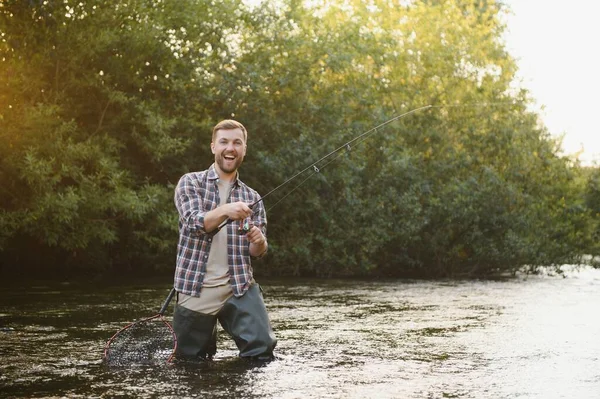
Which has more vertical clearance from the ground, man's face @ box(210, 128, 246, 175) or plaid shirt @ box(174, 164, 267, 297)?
man's face @ box(210, 128, 246, 175)

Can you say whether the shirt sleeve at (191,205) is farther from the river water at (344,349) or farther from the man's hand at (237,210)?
the river water at (344,349)

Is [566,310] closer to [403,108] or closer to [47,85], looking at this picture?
[47,85]

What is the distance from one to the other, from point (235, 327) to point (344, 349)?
1600 mm

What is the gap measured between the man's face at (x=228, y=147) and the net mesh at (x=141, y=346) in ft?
4.18

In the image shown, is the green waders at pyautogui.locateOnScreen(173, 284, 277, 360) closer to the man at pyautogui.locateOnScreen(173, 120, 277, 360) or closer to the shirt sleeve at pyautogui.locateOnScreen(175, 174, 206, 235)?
the man at pyautogui.locateOnScreen(173, 120, 277, 360)

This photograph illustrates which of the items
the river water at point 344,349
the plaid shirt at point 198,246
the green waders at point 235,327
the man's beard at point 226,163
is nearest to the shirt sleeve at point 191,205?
the plaid shirt at point 198,246

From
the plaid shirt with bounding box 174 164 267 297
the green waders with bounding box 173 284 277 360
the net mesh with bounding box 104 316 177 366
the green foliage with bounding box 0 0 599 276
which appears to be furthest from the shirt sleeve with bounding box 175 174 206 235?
the green foliage with bounding box 0 0 599 276

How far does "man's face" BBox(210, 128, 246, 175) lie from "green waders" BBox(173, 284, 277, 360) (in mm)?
933

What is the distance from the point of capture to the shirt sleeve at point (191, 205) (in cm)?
730

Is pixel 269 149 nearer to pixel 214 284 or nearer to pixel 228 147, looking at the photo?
pixel 228 147

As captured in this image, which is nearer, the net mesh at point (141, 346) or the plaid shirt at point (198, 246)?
the plaid shirt at point (198, 246)

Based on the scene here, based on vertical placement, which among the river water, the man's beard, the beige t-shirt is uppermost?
the man's beard

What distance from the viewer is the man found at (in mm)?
7500

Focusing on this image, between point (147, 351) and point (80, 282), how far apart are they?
37.1 feet
